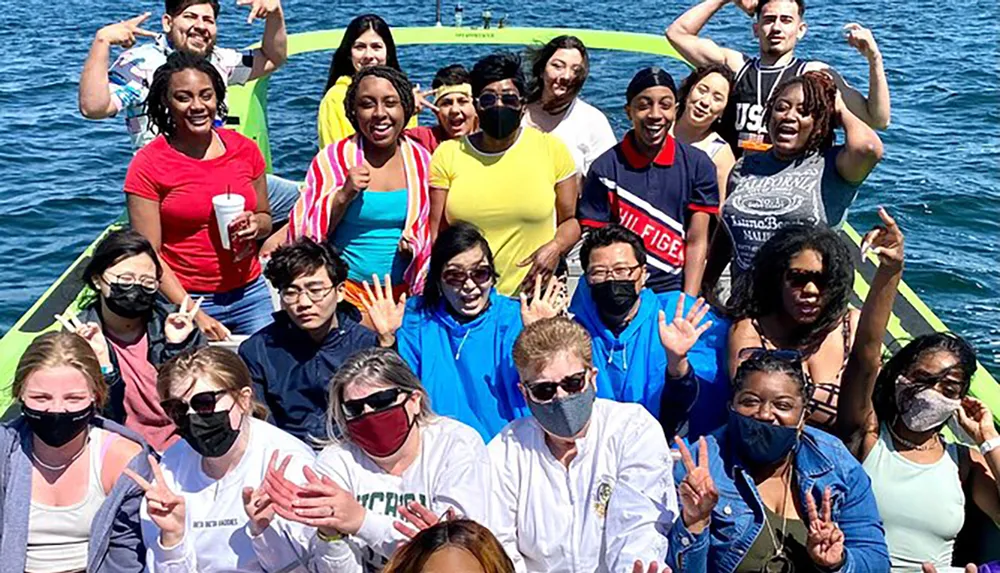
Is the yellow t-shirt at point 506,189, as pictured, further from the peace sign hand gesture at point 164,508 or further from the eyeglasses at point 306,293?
the peace sign hand gesture at point 164,508

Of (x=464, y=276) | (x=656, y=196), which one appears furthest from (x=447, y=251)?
(x=656, y=196)

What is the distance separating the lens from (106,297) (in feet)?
12.2

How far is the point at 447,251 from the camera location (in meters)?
3.69

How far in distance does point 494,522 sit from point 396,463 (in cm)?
35

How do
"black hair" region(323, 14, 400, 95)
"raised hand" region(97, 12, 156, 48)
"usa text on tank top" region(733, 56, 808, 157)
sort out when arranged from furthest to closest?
1. "black hair" region(323, 14, 400, 95)
2. "usa text on tank top" region(733, 56, 808, 157)
3. "raised hand" region(97, 12, 156, 48)

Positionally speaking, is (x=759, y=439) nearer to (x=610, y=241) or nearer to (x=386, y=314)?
(x=610, y=241)

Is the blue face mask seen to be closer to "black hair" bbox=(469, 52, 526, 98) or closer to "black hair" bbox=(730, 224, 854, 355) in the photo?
"black hair" bbox=(730, 224, 854, 355)

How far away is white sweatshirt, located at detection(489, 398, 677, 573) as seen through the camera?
3197 mm

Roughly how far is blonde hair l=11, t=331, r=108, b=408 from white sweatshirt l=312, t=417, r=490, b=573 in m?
0.73

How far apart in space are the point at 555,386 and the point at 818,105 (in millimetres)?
1635

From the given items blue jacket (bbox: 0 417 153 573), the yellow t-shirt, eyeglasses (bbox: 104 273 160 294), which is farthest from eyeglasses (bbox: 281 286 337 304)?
the yellow t-shirt

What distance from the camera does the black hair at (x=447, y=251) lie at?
3.68 m

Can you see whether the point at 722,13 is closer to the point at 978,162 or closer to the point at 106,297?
the point at 978,162

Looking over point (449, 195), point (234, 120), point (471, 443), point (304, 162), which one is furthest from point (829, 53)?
point (471, 443)
